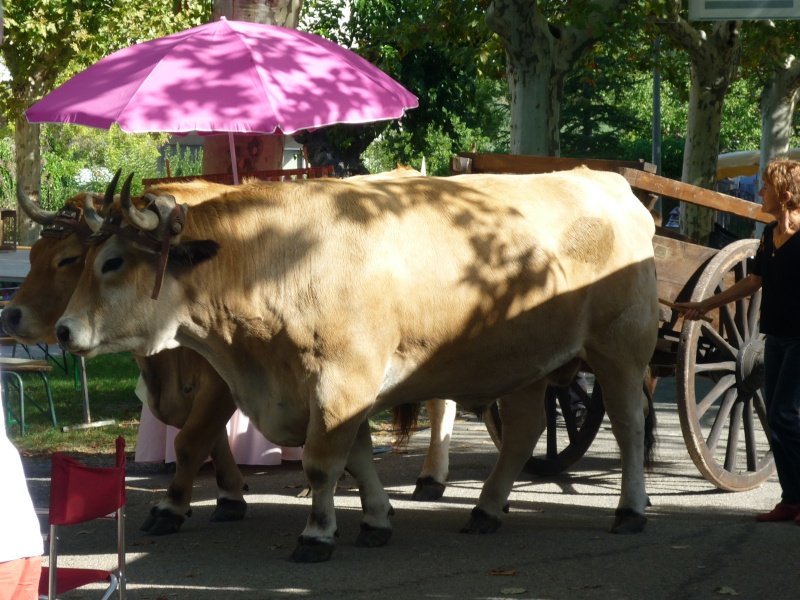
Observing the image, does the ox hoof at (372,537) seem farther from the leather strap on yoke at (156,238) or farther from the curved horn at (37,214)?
the curved horn at (37,214)

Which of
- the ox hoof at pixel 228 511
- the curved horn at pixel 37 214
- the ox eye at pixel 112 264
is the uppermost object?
the curved horn at pixel 37 214

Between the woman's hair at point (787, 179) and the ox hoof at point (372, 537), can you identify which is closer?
the ox hoof at point (372, 537)

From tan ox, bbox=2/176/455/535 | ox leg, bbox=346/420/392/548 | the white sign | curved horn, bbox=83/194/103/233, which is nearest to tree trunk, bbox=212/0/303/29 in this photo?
tan ox, bbox=2/176/455/535

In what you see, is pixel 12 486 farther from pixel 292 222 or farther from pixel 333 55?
pixel 333 55

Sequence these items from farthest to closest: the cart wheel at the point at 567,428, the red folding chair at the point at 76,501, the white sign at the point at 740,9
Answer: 1. the cart wheel at the point at 567,428
2. the white sign at the point at 740,9
3. the red folding chair at the point at 76,501

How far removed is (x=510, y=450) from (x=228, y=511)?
1723mm

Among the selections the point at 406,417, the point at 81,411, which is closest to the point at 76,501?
the point at 406,417

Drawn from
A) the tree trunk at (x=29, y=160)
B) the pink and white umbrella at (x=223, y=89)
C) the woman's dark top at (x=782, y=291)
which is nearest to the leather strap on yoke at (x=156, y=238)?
the pink and white umbrella at (x=223, y=89)

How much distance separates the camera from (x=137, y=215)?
5.82m

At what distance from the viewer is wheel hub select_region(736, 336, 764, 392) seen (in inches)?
305

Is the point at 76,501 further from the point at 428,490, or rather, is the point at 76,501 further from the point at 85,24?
the point at 85,24

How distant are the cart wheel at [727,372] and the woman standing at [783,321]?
20.3 inches

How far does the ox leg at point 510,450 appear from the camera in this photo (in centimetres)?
684

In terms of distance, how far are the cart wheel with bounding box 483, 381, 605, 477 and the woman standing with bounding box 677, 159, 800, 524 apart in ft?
4.78
